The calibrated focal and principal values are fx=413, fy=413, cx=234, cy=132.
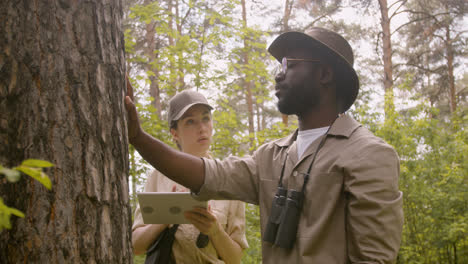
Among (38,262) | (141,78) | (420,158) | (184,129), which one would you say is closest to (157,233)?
(184,129)

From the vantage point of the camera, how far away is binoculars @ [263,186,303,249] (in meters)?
2.01

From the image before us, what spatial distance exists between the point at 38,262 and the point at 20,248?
71 mm

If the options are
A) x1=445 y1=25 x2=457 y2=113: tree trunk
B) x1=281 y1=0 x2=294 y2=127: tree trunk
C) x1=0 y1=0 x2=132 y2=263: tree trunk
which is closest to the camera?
x1=0 y1=0 x2=132 y2=263: tree trunk

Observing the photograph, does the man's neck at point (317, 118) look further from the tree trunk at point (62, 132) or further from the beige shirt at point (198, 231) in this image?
the tree trunk at point (62, 132)

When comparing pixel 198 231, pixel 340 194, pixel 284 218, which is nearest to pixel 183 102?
pixel 198 231

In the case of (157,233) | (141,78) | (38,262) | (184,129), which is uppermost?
(141,78)

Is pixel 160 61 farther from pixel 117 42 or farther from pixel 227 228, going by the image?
pixel 117 42

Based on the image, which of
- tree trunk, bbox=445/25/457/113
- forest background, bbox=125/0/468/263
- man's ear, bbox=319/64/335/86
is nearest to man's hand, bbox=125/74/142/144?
man's ear, bbox=319/64/335/86

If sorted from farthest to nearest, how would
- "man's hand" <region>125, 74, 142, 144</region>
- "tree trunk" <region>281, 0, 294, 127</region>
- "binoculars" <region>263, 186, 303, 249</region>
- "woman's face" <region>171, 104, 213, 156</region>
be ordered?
1. "tree trunk" <region>281, 0, 294, 127</region>
2. "woman's face" <region>171, 104, 213, 156</region>
3. "binoculars" <region>263, 186, 303, 249</region>
4. "man's hand" <region>125, 74, 142, 144</region>

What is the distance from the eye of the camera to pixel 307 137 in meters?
2.34

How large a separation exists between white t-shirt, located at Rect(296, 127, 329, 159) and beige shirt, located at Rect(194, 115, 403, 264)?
A: 0.06 meters

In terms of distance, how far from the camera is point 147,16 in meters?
6.13

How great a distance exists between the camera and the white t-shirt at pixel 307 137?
230 centimetres

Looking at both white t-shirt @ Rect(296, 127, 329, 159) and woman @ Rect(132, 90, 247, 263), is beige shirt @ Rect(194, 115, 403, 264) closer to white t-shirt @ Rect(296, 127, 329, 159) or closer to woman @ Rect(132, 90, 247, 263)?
white t-shirt @ Rect(296, 127, 329, 159)
